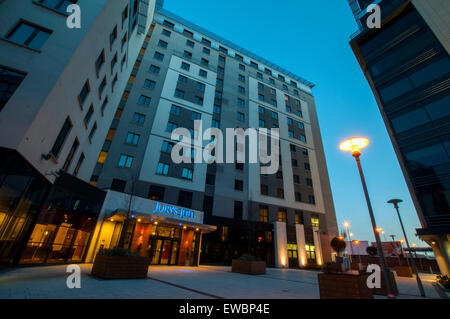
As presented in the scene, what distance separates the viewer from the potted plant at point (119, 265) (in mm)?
9000

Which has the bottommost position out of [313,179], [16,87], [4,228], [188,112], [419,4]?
[4,228]

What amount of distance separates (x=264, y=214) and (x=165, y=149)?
17.3 metres

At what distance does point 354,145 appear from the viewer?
25.0 ft

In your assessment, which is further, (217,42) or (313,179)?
(217,42)

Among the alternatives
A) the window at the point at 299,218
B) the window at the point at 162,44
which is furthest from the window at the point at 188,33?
the window at the point at 299,218

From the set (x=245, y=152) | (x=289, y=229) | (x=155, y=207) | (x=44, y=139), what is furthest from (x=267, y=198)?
(x=44, y=139)

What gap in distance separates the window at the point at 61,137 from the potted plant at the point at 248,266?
1575cm

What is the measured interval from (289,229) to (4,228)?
29.4 metres

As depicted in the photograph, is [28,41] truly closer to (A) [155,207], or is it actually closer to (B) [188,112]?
(A) [155,207]

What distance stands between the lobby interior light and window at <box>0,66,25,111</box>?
45.7 ft

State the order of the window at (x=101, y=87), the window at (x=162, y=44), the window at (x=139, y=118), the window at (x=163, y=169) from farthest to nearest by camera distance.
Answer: the window at (x=162, y=44)
the window at (x=139, y=118)
the window at (x=163, y=169)
the window at (x=101, y=87)

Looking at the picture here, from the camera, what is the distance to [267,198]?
30.9 meters

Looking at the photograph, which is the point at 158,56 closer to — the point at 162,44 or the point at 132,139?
the point at 162,44

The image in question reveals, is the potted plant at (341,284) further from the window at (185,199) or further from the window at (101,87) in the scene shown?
the window at (185,199)
